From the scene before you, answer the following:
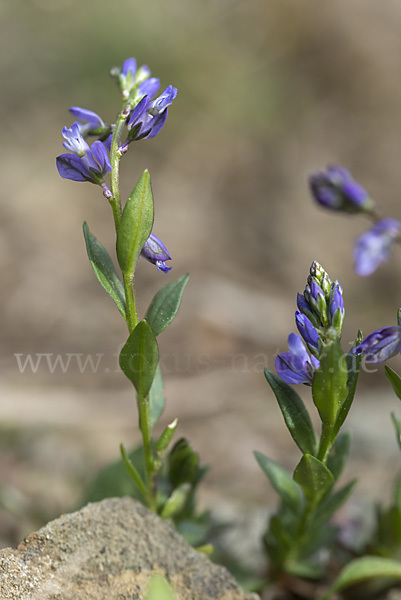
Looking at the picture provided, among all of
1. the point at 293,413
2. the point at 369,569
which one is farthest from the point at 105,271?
the point at 369,569

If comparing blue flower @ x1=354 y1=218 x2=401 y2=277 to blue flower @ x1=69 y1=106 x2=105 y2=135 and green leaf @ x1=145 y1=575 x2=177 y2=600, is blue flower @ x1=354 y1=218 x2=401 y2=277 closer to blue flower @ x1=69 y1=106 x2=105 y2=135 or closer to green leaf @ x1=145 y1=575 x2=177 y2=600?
blue flower @ x1=69 y1=106 x2=105 y2=135

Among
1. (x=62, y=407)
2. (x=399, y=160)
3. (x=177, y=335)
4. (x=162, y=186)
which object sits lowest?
(x=62, y=407)

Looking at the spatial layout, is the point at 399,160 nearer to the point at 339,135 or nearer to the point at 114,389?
the point at 339,135

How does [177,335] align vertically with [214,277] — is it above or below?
below

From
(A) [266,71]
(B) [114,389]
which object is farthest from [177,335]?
(A) [266,71]

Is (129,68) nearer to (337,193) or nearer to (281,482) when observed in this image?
(337,193)

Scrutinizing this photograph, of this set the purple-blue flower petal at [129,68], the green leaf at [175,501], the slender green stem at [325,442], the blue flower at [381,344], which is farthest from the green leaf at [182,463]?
the purple-blue flower petal at [129,68]
